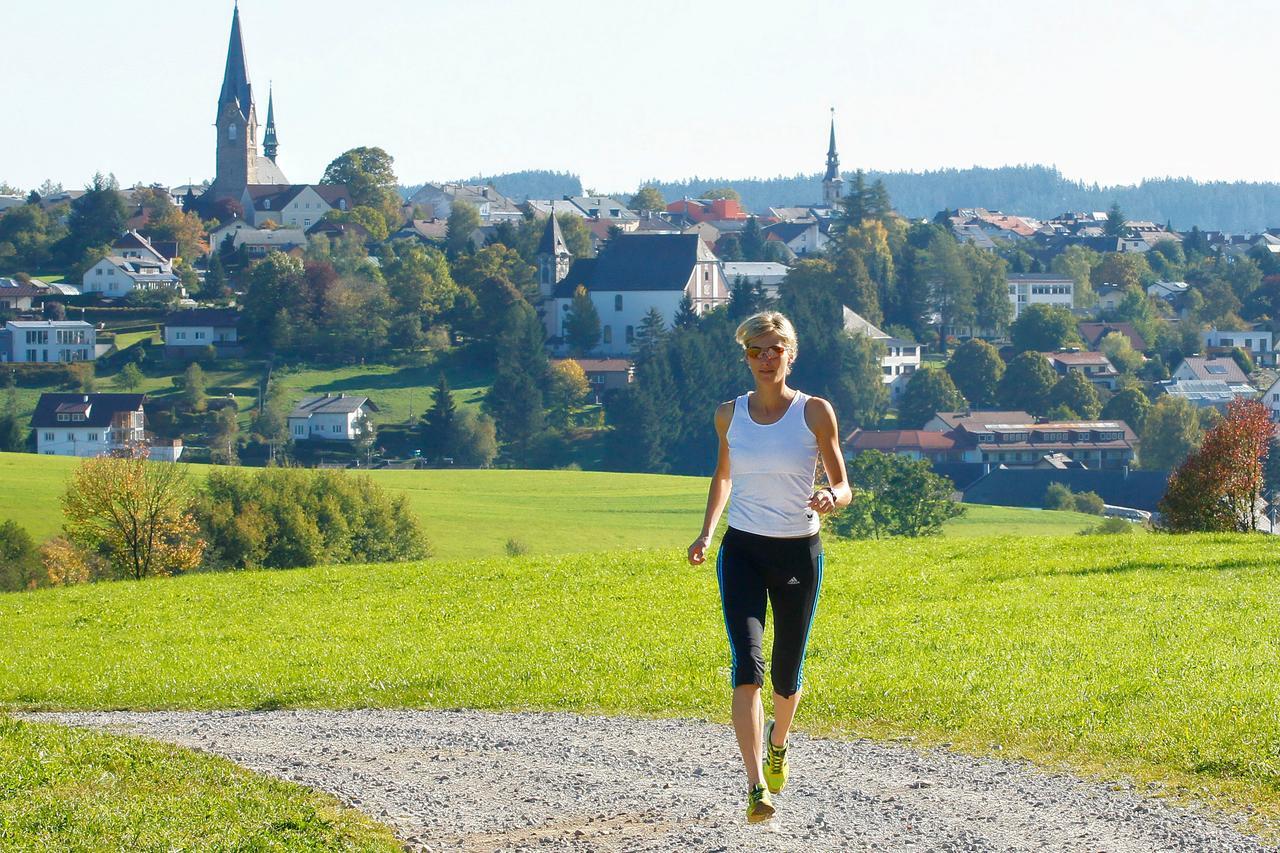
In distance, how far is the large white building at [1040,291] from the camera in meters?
183

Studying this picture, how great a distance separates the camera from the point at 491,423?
11131 cm

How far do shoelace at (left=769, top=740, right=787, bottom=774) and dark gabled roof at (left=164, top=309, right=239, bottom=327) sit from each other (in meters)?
122

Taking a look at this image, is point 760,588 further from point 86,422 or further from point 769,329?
point 86,422

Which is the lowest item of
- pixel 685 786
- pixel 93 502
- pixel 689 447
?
pixel 689 447

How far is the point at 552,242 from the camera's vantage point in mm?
163000

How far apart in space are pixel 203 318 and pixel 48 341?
12152 millimetres

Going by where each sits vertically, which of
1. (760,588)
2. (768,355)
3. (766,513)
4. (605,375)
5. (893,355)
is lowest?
(605,375)

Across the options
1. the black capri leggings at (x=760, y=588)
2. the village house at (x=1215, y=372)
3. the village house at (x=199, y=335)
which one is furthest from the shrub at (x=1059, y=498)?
the black capri leggings at (x=760, y=588)

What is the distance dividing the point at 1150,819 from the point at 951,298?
491 ft

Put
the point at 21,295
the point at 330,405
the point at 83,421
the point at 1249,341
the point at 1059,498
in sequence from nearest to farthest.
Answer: the point at 1059,498
the point at 83,421
the point at 330,405
the point at 21,295
the point at 1249,341

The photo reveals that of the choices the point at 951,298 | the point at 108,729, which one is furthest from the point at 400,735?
the point at 951,298

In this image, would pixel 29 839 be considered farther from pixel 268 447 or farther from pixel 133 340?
pixel 133 340

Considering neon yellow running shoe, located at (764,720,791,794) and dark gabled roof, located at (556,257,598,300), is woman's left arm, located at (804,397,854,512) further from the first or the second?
dark gabled roof, located at (556,257,598,300)

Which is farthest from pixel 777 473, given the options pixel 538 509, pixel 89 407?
pixel 89 407
